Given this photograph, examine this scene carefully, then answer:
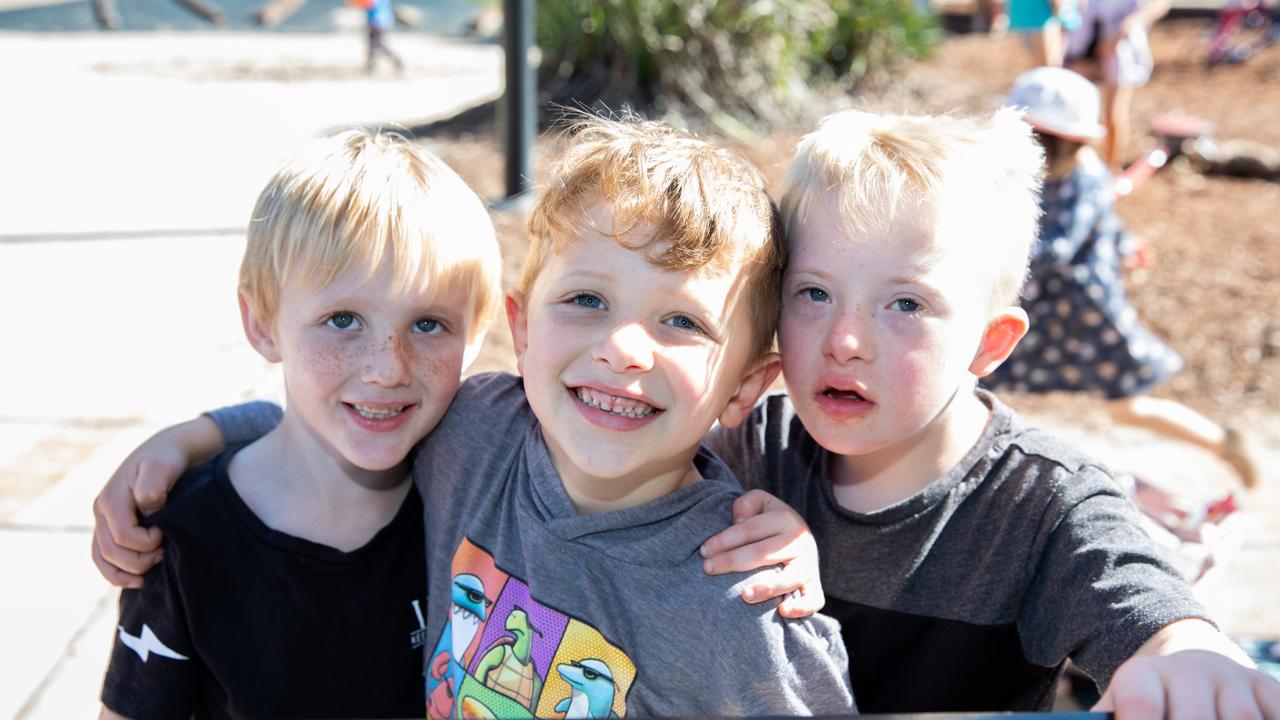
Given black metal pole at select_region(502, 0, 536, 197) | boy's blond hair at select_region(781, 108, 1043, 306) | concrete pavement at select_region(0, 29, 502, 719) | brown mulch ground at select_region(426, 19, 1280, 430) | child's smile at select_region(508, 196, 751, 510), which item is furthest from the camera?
black metal pole at select_region(502, 0, 536, 197)

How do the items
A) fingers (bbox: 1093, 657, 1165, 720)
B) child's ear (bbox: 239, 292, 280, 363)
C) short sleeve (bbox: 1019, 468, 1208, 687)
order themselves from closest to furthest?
fingers (bbox: 1093, 657, 1165, 720) < short sleeve (bbox: 1019, 468, 1208, 687) < child's ear (bbox: 239, 292, 280, 363)

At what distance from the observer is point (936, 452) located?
1956 mm

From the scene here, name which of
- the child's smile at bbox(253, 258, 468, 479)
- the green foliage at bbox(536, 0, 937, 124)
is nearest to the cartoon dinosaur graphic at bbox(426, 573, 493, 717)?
the child's smile at bbox(253, 258, 468, 479)

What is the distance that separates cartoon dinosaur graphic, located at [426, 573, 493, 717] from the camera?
1.86 metres

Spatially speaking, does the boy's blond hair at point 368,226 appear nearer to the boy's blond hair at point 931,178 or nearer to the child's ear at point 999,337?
the boy's blond hair at point 931,178

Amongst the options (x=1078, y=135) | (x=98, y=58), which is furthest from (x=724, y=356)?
(x=98, y=58)

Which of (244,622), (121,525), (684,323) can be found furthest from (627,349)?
(121,525)

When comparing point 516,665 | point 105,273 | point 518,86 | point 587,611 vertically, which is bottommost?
point 105,273

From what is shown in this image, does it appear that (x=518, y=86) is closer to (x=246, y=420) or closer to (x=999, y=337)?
(x=246, y=420)

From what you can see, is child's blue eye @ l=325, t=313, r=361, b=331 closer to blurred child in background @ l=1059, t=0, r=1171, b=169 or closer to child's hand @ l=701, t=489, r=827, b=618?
child's hand @ l=701, t=489, r=827, b=618

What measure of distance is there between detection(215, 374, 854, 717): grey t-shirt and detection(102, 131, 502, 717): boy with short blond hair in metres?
0.10

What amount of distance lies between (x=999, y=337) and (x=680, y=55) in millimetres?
7213

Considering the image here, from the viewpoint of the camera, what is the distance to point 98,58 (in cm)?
1373

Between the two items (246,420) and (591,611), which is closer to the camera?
(591,611)
